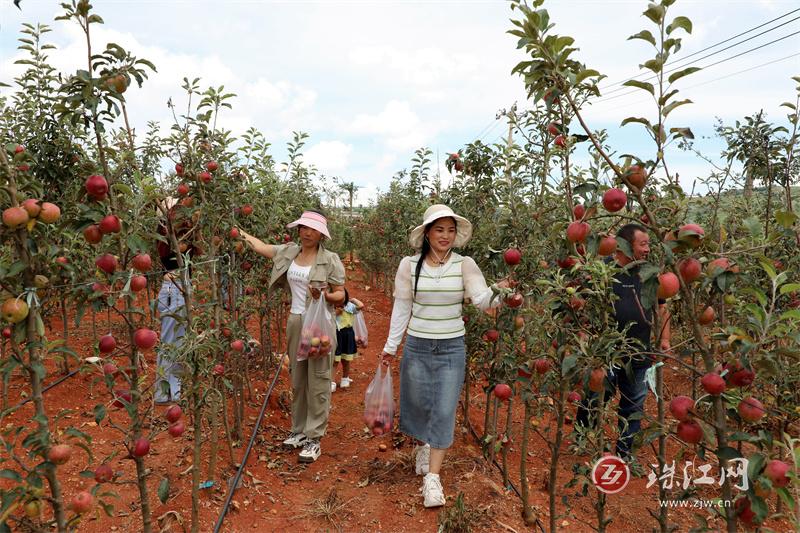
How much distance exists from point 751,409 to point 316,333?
2770 mm

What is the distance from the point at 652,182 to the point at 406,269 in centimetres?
184

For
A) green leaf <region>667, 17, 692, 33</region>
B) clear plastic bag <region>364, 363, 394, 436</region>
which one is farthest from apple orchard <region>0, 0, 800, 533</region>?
clear plastic bag <region>364, 363, 394, 436</region>

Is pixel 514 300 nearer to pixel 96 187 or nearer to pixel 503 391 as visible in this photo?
pixel 503 391

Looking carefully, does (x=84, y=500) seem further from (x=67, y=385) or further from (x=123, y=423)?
(x=67, y=385)

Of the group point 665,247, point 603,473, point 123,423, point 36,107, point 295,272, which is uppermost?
point 36,107

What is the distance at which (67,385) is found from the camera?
492cm

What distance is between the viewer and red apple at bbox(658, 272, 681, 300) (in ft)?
4.40

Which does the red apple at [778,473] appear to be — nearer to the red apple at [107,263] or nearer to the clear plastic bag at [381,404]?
the red apple at [107,263]

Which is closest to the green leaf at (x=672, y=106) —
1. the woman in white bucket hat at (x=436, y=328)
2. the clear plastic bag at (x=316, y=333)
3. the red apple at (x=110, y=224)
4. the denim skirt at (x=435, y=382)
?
the woman in white bucket hat at (x=436, y=328)

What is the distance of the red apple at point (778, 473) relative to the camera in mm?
1272

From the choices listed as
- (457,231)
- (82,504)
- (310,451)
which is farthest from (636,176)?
(310,451)


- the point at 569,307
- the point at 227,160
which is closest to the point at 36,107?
the point at 227,160

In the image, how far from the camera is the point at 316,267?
148 inches

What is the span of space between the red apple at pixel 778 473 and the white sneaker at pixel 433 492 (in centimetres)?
216
